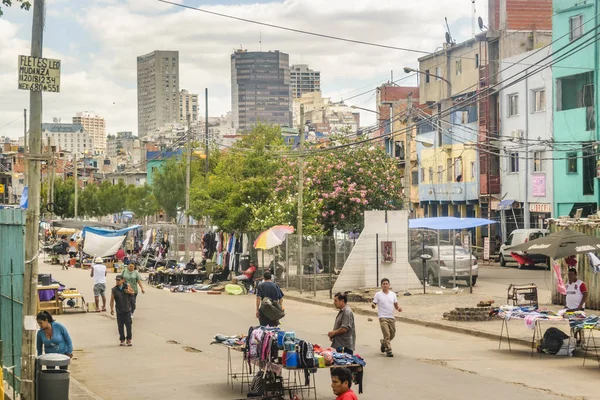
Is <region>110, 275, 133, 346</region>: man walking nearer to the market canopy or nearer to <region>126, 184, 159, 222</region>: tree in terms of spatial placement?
the market canopy

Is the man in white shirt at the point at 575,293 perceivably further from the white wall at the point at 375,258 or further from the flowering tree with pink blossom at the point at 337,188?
the flowering tree with pink blossom at the point at 337,188

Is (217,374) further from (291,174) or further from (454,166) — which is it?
(454,166)

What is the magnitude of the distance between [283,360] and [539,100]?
44.6 metres

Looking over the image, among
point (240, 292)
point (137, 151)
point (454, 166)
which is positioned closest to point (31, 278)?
point (240, 292)

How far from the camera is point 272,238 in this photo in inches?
1462

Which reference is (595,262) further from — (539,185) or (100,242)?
(539,185)

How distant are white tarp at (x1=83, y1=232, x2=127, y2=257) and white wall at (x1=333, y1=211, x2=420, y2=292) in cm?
1766

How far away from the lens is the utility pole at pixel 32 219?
44.9ft

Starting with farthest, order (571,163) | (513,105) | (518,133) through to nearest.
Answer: (513,105) < (518,133) < (571,163)

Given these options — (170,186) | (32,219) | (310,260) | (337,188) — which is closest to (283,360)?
(32,219)

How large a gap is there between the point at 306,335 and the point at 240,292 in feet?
49.7

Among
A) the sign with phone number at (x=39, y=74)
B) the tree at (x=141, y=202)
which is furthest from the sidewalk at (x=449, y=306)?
the tree at (x=141, y=202)

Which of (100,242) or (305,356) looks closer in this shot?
(305,356)

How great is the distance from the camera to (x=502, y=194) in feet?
197
